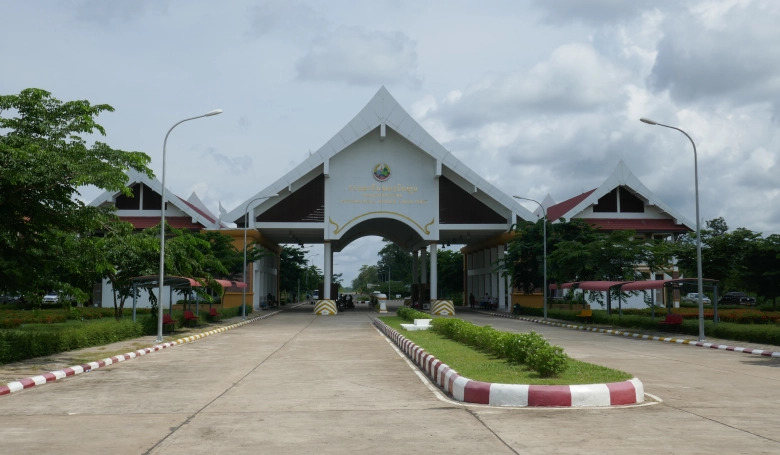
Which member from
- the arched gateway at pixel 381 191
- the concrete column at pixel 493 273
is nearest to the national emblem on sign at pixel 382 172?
the arched gateway at pixel 381 191

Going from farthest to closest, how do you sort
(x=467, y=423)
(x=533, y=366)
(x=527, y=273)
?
(x=527, y=273)
(x=533, y=366)
(x=467, y=423)

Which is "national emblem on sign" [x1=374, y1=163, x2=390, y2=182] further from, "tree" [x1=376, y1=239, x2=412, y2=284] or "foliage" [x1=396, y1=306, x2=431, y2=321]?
"tree" [x1=376, y1=239, x2=412, y2=284]

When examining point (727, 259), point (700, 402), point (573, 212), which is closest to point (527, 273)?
point (573, 212)

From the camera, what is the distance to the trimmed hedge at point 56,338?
16.1m

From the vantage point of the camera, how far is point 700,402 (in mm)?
10188

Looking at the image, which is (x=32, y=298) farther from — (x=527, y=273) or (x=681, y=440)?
(x=527, y=273)

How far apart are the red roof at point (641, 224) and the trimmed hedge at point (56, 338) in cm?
3504

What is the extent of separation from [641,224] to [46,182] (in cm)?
4377

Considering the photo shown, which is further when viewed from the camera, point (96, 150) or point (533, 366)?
point (96, 150)

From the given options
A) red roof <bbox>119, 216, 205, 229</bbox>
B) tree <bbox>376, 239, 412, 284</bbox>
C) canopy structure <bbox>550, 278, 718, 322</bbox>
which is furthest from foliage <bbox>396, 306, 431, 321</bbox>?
tree <bbox>376, 239, 412, 284</bbox>

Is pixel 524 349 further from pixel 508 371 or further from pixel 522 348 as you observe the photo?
pixel 508 371

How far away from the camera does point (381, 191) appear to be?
48.2 m

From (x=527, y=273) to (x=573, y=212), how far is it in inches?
279

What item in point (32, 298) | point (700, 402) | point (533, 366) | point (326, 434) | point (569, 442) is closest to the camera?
point (569, 442)
